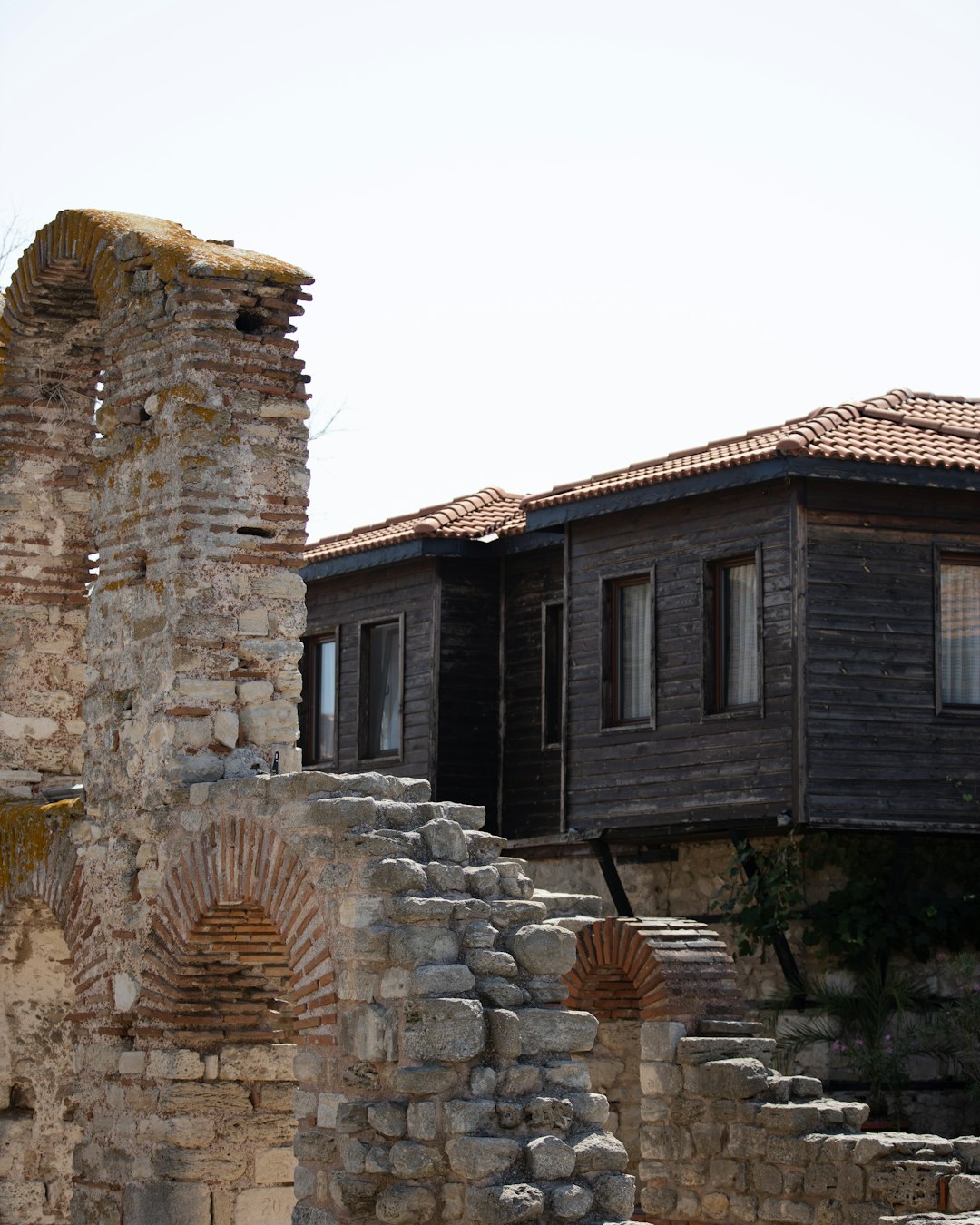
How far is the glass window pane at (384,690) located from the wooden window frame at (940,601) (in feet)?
20.3

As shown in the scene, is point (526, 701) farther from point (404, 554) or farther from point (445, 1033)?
point (445, 1033)

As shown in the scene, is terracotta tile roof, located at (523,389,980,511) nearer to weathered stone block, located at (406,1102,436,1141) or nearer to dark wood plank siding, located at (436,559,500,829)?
dark wood plank siding, located at (436,559,500,829)

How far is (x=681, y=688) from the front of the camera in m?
18.0

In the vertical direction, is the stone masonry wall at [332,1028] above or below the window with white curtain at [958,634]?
below

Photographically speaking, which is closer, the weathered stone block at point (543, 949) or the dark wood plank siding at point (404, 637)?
the weathered stone block at point (543, 949)

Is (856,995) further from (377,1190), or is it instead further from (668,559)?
(377,1190)

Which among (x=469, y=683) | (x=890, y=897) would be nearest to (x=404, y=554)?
(x=469, y=683)

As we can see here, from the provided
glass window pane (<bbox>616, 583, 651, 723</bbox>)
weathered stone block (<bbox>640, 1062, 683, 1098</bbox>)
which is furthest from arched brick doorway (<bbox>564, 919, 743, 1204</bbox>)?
glass window pane (<bbox>616, 583, 651, 723</bbox>)

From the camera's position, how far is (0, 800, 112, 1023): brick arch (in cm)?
1023

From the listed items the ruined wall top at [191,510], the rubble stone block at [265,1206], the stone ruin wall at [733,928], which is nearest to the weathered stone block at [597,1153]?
the rubble stone block at [265,1206]

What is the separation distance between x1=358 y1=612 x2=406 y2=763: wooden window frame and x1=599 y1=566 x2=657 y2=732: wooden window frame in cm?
289

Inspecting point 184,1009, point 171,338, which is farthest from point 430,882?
point 171,338

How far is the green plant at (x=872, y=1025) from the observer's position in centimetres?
1598

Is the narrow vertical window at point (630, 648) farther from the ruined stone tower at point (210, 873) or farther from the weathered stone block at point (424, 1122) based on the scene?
the weathered stone block at point (424, 1122)
